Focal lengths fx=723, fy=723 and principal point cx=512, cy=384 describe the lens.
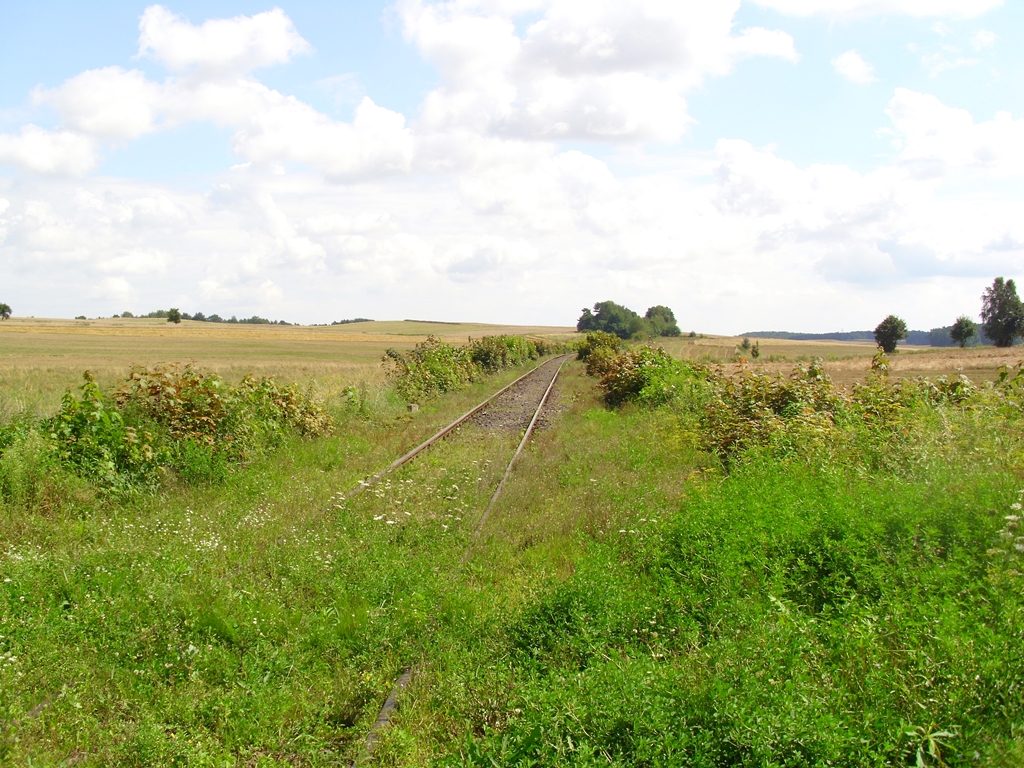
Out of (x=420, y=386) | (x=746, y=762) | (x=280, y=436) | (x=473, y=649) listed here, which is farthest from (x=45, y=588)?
(x=420, y=386)

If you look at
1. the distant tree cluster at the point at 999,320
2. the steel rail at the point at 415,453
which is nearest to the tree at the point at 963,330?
the distant tree cluster at the point at 999,320

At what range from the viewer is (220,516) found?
7898 millimetres

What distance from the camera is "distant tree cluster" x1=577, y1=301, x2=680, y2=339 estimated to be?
4722 inches

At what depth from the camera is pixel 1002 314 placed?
272ft

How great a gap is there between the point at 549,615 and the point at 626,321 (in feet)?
390

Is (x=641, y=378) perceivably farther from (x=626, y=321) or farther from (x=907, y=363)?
(x=626, y=321)

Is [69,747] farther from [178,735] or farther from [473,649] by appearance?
[473,649]

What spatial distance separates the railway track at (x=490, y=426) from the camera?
13.2 feet

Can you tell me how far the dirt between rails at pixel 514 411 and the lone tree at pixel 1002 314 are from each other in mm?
76739

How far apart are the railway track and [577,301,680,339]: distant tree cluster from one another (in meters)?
88.3

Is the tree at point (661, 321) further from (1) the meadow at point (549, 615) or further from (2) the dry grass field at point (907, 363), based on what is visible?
(1) the meadow at point (549, 615)

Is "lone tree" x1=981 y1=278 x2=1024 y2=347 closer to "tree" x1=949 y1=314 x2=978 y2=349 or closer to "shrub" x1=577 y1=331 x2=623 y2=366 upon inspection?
"tree" x1=949 y1=314 x2=978 y2=349

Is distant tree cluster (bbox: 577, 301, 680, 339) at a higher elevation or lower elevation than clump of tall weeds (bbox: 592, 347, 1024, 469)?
higher

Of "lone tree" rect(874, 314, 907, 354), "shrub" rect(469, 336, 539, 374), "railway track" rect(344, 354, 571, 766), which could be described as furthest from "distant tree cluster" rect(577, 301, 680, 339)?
"railway track" rect(344, 354, 571, 766)
